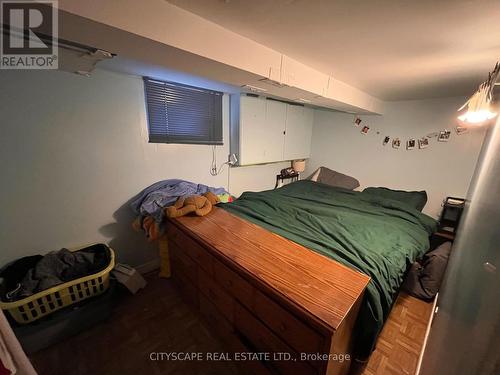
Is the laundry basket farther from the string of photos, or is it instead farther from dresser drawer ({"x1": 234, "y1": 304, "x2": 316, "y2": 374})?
the string of photos

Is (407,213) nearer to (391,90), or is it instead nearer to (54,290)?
(391,90)

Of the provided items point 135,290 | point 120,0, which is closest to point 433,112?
point 120,0

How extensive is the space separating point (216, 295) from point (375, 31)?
1.79 m

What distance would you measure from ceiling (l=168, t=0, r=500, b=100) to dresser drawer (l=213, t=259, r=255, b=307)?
1321mm

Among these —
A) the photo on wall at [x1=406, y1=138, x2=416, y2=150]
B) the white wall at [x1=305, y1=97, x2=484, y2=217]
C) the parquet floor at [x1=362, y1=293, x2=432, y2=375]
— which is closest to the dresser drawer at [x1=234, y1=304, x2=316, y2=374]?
the parquet floor at [x1=362, y1=293, x2=432, y2=375]

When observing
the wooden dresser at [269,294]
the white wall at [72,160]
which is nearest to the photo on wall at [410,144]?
the wooden dresser at [269,294]

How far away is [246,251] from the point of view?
4.04 feet

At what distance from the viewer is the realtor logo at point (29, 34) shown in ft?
2.01

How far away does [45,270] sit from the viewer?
4.65 ft

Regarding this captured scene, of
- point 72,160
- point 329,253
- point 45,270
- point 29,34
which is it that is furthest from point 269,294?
point 72,160

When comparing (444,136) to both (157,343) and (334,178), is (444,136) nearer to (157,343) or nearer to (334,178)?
(334,178)

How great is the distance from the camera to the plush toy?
5.40ft

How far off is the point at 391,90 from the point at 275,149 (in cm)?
152

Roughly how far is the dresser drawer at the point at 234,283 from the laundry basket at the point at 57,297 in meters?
0.95
